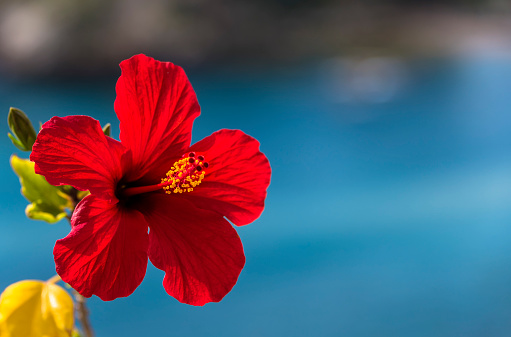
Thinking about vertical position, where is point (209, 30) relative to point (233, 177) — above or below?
above

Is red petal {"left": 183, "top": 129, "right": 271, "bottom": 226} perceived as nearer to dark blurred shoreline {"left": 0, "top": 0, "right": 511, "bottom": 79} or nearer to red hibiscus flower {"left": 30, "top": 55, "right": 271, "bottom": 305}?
red hibiscus flower {"left": 30, "top": 55, "right": 271, "bottom": 305}

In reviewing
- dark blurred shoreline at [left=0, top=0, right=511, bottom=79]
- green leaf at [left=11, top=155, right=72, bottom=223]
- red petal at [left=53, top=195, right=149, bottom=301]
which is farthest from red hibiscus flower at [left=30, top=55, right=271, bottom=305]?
dark blurred shoreline at [left=0, top=0, right=511, bottom=79]

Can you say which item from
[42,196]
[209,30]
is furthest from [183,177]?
[209,30]

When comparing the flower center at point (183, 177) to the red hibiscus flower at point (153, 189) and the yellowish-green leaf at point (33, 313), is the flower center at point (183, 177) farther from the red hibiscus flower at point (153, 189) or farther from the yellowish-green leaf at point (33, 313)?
the yellowish-green leaf at point (33, 313)

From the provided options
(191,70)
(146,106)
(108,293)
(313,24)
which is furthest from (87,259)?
(313,24)

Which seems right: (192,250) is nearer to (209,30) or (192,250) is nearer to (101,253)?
(101,253)
